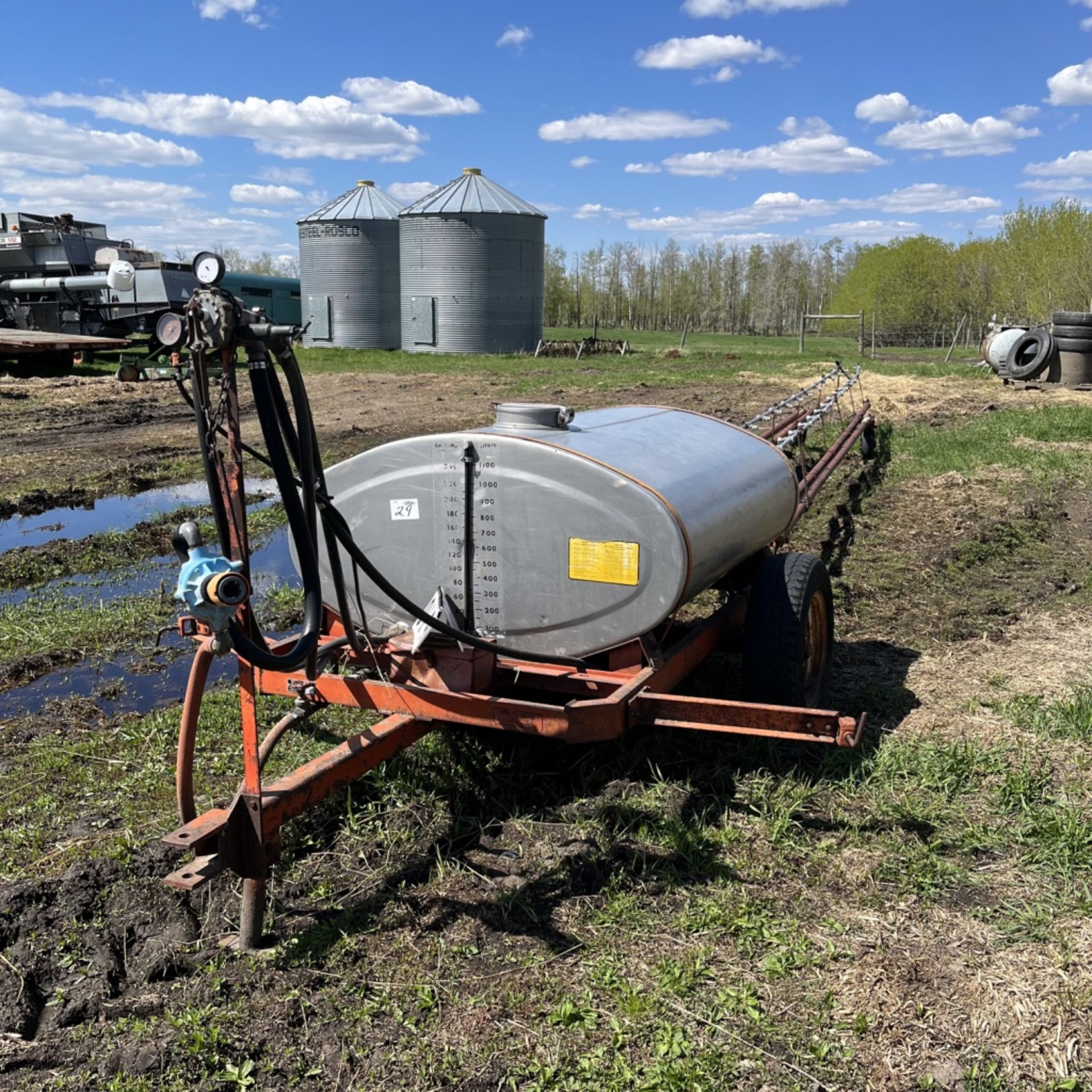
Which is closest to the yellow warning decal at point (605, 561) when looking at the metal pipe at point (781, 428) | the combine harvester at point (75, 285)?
the metal pipe at point (781, 428)

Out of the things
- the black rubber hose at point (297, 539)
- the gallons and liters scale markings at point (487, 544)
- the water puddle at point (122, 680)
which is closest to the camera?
the black rubber hose at point (297, 539)

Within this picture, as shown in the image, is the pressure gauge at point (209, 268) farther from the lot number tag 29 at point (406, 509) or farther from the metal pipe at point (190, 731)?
the lot number tag 29 at point (406, 509)

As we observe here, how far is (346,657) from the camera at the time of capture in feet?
14.0

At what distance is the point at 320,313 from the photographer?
37281 mm

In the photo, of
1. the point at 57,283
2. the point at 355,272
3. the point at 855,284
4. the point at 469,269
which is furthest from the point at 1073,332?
the point at 855,284

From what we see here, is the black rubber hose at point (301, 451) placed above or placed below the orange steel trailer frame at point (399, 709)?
above

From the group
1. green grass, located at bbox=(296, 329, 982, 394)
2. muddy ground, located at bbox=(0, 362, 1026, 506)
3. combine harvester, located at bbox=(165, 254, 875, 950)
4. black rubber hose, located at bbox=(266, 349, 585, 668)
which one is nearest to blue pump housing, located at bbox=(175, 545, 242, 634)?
combine harvester, located at bbox=(165, 254, 875, 950)

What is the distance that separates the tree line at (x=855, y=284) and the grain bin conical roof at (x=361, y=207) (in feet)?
82.3

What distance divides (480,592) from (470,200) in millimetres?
33166

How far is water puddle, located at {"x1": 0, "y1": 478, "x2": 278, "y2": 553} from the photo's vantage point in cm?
902

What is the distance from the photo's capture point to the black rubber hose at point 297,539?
3072 mm

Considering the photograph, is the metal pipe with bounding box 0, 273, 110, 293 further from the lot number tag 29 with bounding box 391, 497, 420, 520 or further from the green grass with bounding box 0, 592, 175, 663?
the lot number tag 29 with bounding box 391, 497, 420, 520

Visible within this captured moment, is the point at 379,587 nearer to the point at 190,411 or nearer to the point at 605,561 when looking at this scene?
the point at 605,561

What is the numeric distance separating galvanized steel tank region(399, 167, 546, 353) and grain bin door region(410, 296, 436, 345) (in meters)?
0.03
